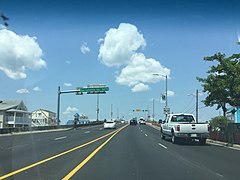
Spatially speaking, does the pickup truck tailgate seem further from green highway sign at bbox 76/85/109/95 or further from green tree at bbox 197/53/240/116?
green highway sign at bbox 76/85/109/95

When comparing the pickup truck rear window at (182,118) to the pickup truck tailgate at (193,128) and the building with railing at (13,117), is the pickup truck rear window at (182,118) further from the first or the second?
the building with railing at (13,117)

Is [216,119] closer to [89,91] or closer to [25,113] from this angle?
[89,91]

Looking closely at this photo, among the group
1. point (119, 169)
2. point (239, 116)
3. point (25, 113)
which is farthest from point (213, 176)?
point (25, 113)

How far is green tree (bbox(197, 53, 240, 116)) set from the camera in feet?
82.6

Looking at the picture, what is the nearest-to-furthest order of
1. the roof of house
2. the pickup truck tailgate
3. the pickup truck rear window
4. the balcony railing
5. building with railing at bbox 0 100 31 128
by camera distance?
the pickup truck tailgate < the pickup truck rear window < building with railing at bbox 0 100 31 128 < the balcony railing < the roof of house

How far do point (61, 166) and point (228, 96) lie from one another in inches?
722

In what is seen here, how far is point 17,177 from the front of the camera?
931 centimetres

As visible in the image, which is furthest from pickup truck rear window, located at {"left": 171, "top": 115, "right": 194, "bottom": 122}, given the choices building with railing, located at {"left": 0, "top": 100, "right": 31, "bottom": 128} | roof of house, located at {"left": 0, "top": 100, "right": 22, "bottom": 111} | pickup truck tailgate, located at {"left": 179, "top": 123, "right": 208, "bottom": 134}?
roof of house, located at {"left": 0, "top": 100, "right": 22, "bottom": 111}

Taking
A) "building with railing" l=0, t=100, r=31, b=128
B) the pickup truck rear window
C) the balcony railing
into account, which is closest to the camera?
the pickup truck rear window

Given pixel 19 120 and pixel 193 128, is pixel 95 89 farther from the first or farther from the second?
pixel 193 128

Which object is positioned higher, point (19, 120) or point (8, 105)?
point (8, 105)

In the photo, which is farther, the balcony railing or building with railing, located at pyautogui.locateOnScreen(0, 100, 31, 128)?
the balcony railing

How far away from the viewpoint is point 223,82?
1000 inches

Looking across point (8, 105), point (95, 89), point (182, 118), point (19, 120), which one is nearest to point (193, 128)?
point (182, 118)
